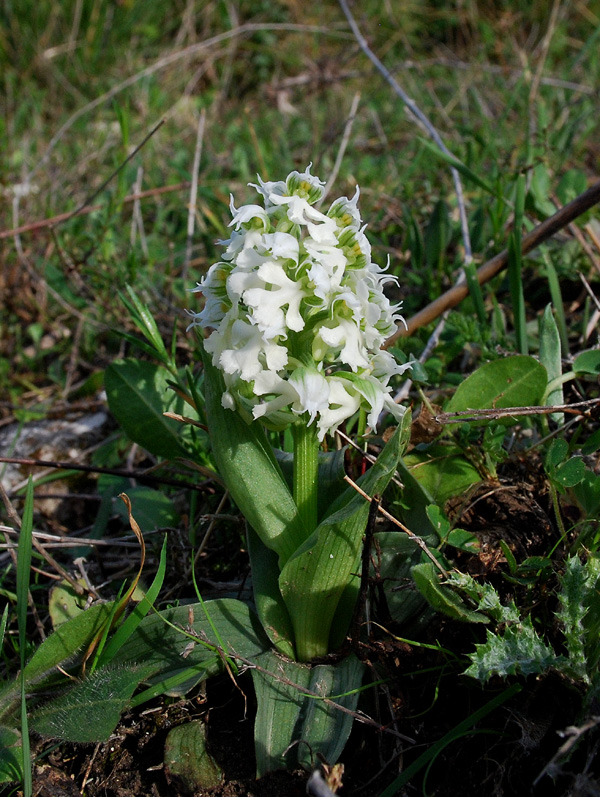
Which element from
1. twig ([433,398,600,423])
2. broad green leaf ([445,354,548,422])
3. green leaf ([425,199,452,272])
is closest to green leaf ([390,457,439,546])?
twig ([433,398,600,423])

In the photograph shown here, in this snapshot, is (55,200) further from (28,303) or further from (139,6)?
(139,6)

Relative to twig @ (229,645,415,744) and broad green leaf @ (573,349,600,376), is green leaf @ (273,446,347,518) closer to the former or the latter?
twig @ (229,645,415,744)

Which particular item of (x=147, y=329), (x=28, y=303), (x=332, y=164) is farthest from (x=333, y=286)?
(x=332, y=164)

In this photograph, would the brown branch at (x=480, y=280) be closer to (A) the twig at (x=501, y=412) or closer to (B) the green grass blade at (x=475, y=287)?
(B) the green grass blade at (x=475, y=287)

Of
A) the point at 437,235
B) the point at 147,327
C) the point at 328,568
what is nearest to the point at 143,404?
the point at 147,327

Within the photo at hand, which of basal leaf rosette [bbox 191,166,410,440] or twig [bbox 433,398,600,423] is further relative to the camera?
twig [bbox 433,398,600,423]

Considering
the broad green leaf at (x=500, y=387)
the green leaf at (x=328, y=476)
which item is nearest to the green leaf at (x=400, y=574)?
the green leaf at (x=328, y=476)

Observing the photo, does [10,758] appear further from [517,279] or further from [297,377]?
[517,279]
